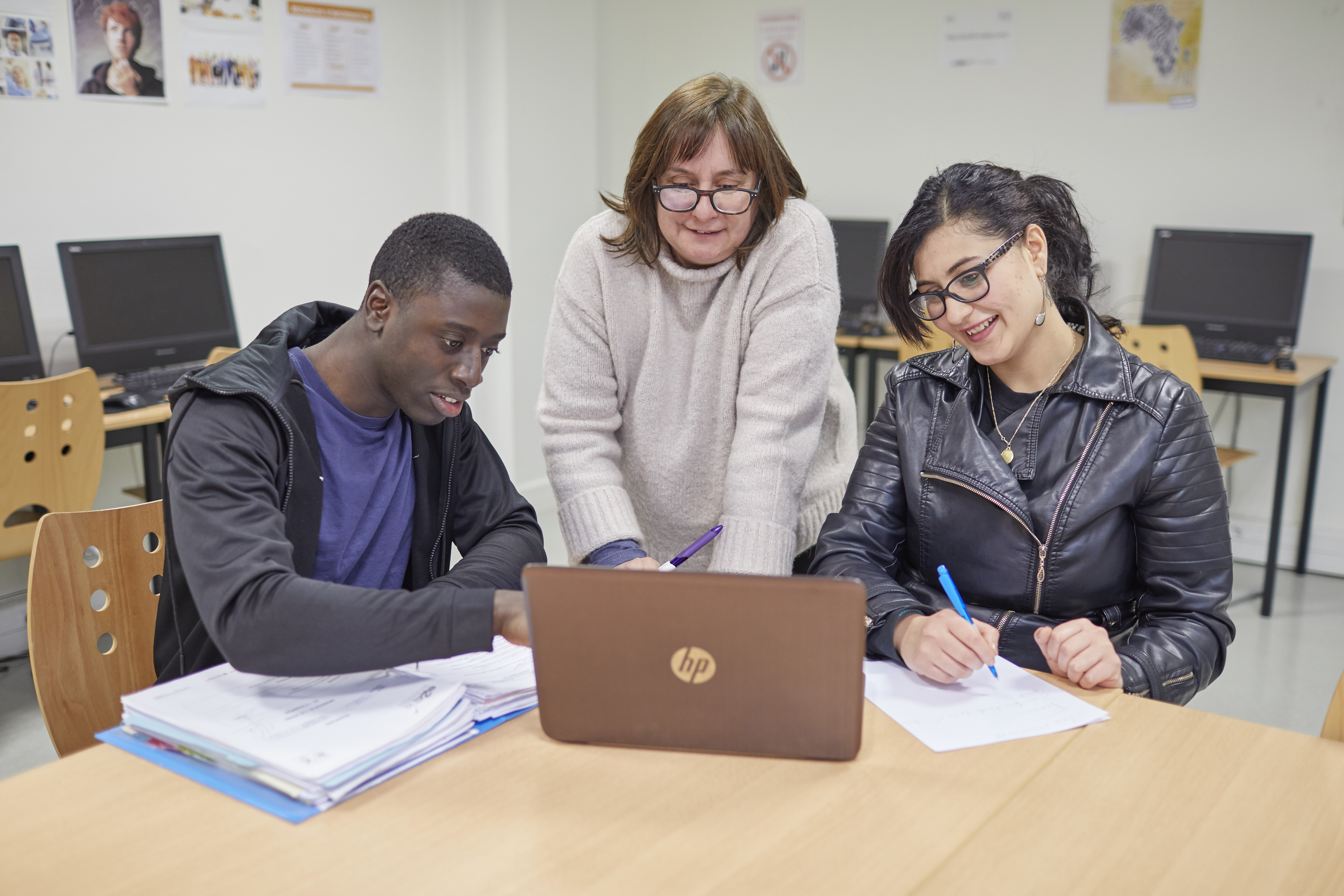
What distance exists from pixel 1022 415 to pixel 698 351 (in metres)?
0.48

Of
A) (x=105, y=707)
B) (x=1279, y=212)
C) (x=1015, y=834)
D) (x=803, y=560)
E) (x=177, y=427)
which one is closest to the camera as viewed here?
(x=1015, y=834)

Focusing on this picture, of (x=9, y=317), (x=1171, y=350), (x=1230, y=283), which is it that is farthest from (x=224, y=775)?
(x=1230, y=283)

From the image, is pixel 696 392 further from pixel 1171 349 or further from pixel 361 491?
pixel 1171 349

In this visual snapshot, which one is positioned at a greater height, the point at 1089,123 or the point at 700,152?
the point at 1089,123

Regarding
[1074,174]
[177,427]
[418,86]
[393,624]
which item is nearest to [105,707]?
[177,427]

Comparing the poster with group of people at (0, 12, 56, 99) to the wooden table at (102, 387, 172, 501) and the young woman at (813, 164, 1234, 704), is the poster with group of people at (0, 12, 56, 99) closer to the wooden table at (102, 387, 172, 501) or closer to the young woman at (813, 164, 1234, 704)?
the wooden table at (102, 387, 172, 501)

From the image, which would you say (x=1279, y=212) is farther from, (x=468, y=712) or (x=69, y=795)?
(x=69, y=795)

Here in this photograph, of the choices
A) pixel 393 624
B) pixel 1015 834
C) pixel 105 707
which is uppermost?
pixel 393 624

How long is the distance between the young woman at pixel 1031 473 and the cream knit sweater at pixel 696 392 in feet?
0.36

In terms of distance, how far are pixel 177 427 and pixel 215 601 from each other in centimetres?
25

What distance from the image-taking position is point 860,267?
15.0 ft

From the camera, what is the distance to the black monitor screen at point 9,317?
2957mm

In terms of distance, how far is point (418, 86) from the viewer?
4.22 metres

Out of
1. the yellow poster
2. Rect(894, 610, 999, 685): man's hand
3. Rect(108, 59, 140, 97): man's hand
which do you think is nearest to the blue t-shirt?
Rect(894, 610, 999, 685): man's hand
